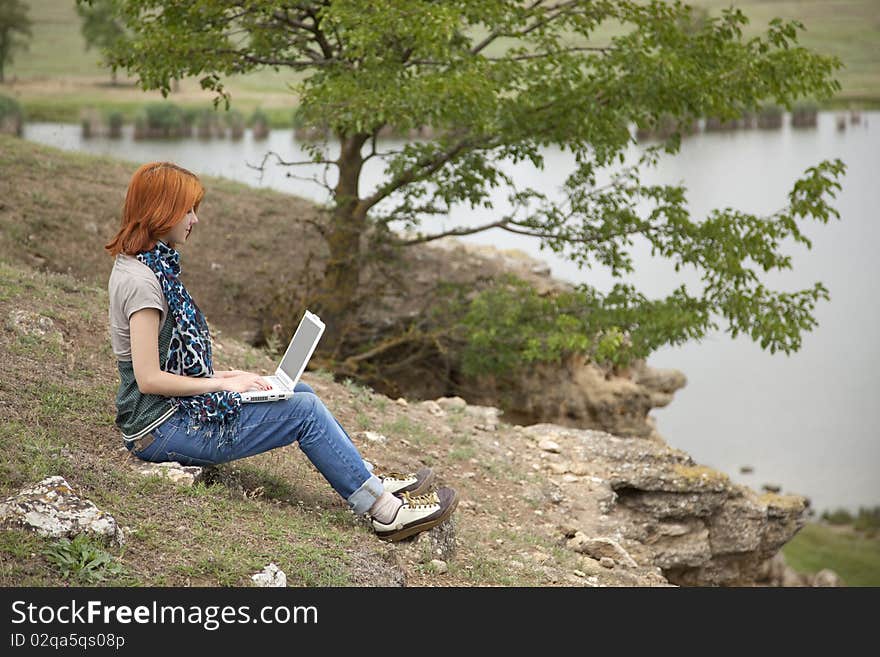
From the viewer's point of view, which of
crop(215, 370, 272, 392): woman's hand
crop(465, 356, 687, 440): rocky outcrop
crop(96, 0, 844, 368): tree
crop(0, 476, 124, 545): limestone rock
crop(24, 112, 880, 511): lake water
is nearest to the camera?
crop(0, 476, 124, 545): limestone rock

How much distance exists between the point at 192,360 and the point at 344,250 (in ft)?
22.4

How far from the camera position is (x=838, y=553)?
20.5m

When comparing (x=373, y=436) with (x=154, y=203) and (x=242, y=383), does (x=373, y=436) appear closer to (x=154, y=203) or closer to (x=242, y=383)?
(x=242, y=383)

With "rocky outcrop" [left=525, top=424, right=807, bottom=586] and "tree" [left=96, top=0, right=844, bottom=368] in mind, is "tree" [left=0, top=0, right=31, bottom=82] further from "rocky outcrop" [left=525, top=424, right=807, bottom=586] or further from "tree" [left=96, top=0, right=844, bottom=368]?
"rocky outcrop" [left=525, top=424, right=807, bottom=586]

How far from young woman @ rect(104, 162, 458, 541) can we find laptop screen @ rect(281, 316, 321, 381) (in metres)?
0.12

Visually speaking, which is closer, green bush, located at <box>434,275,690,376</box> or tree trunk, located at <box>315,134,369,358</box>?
green bush, located at <box>434,275,690,376</box>

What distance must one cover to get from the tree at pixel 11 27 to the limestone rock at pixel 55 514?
2008 cm

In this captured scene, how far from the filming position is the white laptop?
470cm

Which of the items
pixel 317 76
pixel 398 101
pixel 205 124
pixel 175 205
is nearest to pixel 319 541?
pixel 175 205

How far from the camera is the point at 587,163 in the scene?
11289 millimetres

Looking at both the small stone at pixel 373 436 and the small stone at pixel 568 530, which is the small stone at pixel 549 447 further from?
the small stone at pixel 373 436

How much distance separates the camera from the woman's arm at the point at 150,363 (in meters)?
4.43

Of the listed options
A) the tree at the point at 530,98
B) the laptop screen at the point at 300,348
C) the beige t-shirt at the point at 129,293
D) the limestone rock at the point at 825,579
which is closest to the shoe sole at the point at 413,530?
the laptop screen at the point at 300,348

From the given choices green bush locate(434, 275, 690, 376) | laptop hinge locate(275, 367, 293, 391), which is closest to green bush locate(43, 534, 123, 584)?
laptop hinge locate(275, 367, 293, 391)
